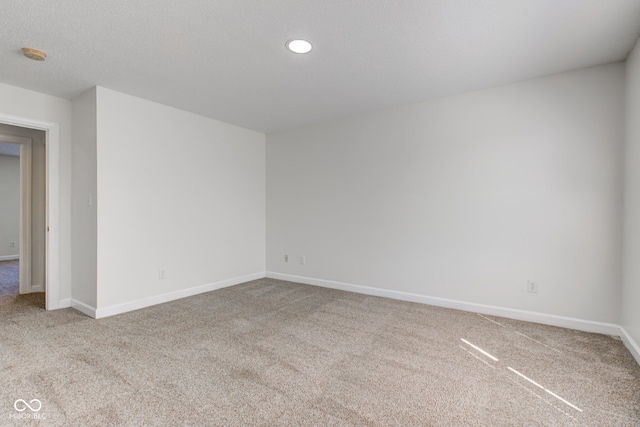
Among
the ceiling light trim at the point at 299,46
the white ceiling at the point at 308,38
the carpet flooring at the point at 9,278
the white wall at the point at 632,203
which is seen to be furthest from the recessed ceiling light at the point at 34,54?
the white wall at the point at 632,203

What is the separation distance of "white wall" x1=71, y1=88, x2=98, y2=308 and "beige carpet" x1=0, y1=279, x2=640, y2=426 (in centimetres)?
36

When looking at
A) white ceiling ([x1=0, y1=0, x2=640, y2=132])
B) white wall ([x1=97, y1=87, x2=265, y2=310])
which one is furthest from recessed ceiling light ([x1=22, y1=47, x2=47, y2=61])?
white wall ([x1=97, y1=87, x2=265, y2=310])

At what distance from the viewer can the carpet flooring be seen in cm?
428

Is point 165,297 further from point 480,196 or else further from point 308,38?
point 480,196

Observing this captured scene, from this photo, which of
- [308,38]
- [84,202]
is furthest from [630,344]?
[84,202]

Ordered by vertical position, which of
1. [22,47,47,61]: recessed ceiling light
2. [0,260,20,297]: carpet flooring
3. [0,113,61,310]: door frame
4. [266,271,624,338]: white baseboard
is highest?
[22,47,47,61]: recessed ceiling light

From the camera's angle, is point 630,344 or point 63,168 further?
point 63,168

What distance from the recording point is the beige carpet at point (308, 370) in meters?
1.69

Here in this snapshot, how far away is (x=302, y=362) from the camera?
7.39 feet

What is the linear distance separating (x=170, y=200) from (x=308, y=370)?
2.75 m

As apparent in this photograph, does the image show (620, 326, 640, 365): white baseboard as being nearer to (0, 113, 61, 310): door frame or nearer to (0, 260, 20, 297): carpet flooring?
(0, 113, 61, 310): door frame

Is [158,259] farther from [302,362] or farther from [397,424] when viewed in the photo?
[397,424]

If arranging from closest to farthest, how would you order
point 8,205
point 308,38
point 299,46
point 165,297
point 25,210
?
point 308,38, point 299,46, point 165,297, point 25,210, point 8,205

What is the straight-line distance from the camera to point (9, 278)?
16.5ft
